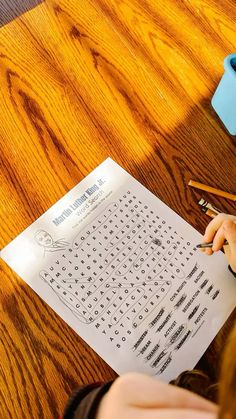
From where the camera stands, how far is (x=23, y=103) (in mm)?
742

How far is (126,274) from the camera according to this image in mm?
653

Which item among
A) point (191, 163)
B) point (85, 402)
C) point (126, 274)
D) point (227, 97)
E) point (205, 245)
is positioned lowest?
point (85, 402)

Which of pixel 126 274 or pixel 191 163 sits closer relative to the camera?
pixel 126 274

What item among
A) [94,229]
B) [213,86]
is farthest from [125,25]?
[94,229]

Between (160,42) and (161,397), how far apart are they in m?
0.63

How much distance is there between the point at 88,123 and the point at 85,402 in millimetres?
430

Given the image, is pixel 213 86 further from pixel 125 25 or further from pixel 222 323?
pixel 222 323

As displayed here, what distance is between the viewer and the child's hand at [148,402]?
0.49 m

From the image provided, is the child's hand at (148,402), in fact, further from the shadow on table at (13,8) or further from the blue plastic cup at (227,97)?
the shadow on table at (13,8)

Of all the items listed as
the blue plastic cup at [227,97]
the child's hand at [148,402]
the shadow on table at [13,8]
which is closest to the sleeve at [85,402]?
the child's hand at [148,402]

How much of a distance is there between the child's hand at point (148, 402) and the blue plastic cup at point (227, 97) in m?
0.47

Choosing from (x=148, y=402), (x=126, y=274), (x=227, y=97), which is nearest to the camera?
(x=148, y=402)

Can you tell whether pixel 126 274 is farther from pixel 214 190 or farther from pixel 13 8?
pixel 13 8

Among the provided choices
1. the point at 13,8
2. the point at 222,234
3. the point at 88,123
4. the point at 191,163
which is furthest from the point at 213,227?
the point at 13,8
